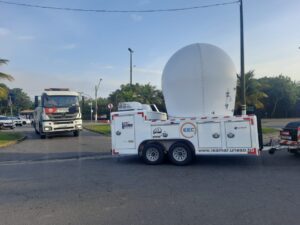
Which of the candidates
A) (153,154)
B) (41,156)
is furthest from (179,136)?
(41,156)

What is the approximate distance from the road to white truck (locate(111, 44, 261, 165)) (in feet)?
1.91

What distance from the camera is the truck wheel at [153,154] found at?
8.82 metres

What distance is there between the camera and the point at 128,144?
9156 millimetres

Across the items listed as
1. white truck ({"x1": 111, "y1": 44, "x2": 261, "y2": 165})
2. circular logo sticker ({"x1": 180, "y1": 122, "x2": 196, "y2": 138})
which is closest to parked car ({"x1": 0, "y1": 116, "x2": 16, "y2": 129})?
white truck ({"x1": 111, "y1": 44, "x2": 261, "y2": 165})

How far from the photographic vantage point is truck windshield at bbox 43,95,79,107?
57.6 ft

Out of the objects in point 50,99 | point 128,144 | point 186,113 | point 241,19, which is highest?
point 241,19

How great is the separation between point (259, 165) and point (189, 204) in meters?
4.43

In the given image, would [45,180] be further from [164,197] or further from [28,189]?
[164,197]

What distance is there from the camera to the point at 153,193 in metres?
5.60

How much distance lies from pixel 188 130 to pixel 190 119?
362 millimetres

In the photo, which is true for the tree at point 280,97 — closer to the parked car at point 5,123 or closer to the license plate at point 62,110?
the license plate at point 62,110

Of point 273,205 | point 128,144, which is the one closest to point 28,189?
point 128,144

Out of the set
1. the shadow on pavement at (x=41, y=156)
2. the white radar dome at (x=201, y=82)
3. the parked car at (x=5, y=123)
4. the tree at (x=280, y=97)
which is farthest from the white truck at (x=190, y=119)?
the tree at (x=280, y=97)

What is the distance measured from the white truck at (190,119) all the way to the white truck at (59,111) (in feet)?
30.8
